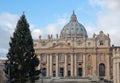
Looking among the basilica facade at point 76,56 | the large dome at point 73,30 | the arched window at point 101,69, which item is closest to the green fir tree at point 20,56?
the basilica facade at point 76,56

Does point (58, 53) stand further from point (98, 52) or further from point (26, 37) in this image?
point (26, 37)

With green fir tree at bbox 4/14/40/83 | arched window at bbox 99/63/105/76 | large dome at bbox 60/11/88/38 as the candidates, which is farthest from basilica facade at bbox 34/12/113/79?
green fir tree at bbox 4/14/40/83

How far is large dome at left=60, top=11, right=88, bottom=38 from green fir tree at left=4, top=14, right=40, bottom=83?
124 m

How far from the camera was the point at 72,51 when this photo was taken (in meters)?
161

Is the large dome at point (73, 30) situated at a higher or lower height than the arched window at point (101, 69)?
higher

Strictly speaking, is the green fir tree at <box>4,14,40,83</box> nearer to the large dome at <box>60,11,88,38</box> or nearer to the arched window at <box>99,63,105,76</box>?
the arched window at <box>99,63,105,76</box>

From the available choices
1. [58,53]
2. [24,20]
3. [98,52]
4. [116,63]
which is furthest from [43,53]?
[24,20]

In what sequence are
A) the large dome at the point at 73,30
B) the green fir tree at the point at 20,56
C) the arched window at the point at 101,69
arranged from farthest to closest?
the large dome at the point at 73,30 → the arched window at the point at 101,69 → the green fir tree at the point at 20,56

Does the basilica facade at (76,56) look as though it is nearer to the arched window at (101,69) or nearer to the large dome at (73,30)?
the arched window at (101,69)

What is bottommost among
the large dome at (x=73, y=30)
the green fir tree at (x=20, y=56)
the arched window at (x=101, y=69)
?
the arched window at (x=101, y=69)

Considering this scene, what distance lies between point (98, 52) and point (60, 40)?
43.9 ft

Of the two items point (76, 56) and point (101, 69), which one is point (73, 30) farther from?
point (101, 69)

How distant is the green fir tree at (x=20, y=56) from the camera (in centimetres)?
5628

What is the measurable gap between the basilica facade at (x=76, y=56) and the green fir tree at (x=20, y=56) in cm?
10086
